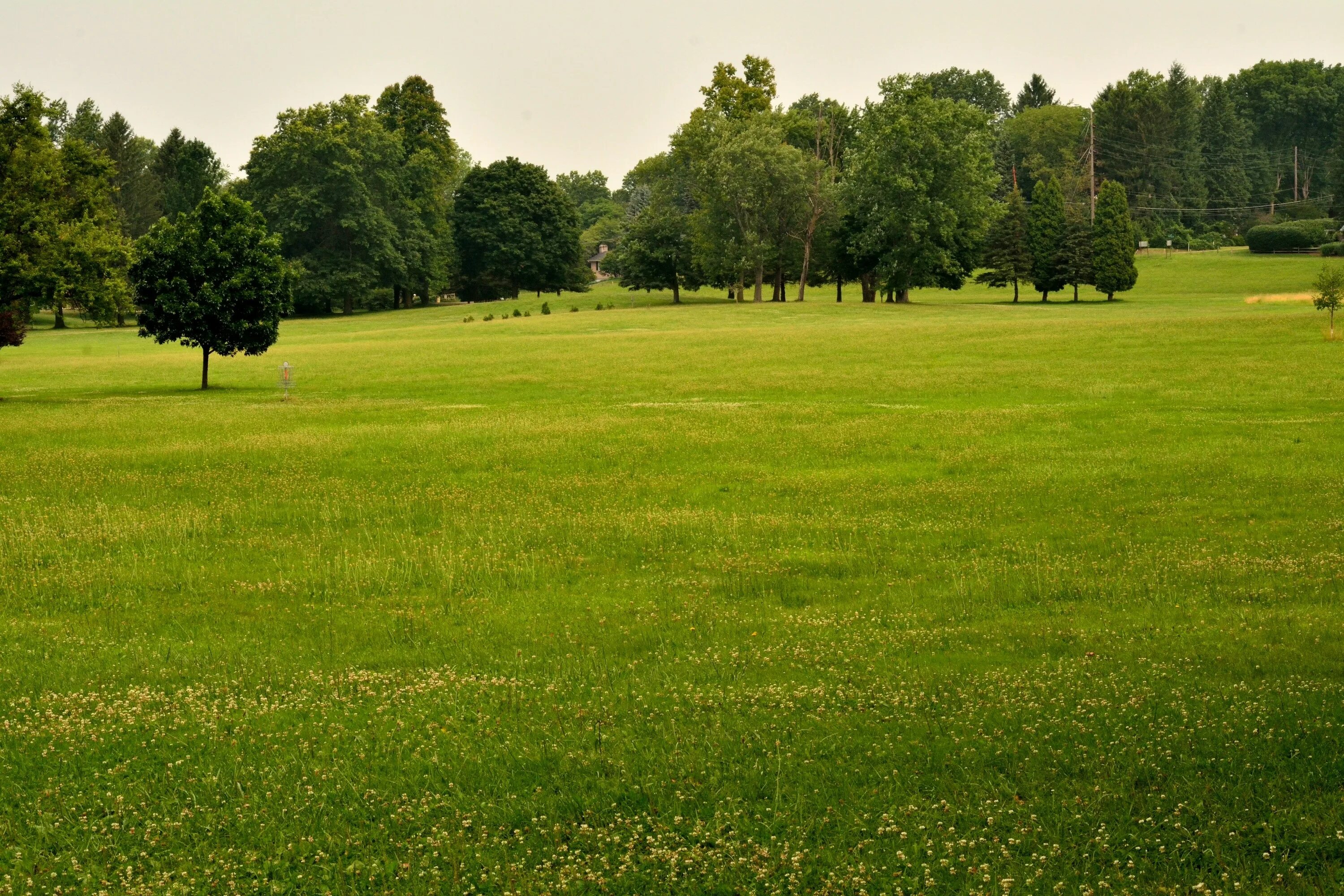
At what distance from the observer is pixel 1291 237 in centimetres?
11394

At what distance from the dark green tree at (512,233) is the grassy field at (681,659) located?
90.2m

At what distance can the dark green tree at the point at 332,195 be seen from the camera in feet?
334

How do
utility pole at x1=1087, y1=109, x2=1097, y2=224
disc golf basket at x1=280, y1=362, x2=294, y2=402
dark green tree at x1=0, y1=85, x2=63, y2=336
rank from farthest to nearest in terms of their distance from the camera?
1. utility pole at x1=1087, y1=109, x2=1097, y2=224
2. disc golf basket at x1=280, y1=362, x2=294, y2=402
3. dark green tree at x1=0, y1=85, x2=63, y2=336

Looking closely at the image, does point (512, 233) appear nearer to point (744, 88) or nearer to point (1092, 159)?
point (744, 88)

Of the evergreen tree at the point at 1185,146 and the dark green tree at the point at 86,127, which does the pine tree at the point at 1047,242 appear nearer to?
the evergreen tree at the point at 1185,146

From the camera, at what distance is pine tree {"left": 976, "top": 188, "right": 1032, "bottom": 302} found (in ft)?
311

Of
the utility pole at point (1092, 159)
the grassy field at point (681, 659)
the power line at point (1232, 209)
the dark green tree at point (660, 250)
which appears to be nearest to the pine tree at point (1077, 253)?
the utility pole at point (1092, 159)

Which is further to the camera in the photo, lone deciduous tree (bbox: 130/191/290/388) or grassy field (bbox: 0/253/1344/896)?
lone deciduous tree (bbox: 130/191/290/388)

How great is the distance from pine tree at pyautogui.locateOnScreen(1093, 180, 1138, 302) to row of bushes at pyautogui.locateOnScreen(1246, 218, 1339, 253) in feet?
102

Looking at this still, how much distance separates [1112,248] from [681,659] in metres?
89.5

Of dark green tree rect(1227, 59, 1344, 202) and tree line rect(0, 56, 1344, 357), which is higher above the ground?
dark green tree rect(1227, 59, 1344, 202)

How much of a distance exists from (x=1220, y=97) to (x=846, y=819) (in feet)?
558

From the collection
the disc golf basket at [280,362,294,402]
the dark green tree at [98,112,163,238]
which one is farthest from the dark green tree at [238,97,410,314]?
the disc golf basket at [280,362,294,402]

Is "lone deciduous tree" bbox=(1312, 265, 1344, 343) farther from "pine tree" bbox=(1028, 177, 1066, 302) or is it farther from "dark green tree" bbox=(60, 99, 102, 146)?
"dark green tree" bbox=(60, 99, 102, 146)
